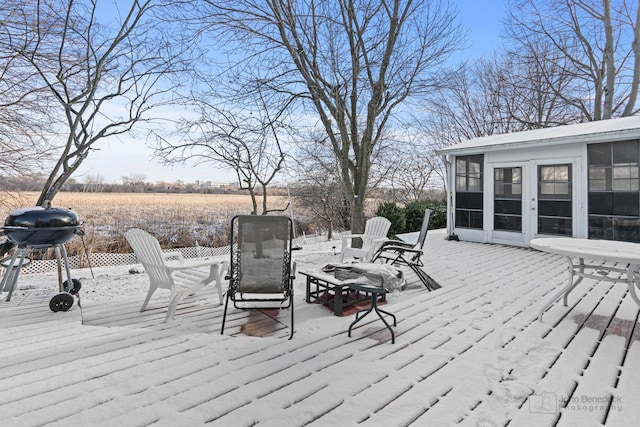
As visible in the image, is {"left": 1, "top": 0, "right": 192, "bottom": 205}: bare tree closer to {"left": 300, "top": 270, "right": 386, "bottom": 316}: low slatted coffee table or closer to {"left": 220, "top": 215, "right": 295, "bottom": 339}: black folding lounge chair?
{"left": 220, "top": 215, "right": 295, "bottom": 339}: black folding lounge chair

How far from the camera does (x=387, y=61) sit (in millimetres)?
7480

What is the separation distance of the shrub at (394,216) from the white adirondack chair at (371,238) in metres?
4.79

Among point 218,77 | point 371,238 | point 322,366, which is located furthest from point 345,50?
point 322,366

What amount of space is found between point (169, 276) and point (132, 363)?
1025mm

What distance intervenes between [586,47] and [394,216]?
11.8 meters

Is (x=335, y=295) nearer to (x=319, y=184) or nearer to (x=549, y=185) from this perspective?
(x=549, y=185)

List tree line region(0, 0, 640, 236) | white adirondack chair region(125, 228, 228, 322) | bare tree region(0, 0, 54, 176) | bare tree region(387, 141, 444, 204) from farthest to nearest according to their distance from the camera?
1. bare tree region(387, 141, 444, 204)
2. tree line region(0, 0, 640, 236)
3. bare tree region(0, 0, 54, 176)
4. white adirondack chair region(125, 228, 228, 322)

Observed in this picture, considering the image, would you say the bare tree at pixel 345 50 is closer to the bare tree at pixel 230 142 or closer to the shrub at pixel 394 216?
the bare tree at pixel 230 142

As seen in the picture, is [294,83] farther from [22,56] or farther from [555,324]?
[555,324]

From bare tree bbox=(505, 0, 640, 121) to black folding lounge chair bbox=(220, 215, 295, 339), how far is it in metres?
16.3

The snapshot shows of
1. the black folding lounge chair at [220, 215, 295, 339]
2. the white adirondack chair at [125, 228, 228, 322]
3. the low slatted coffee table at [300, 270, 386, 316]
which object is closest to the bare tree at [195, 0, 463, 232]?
the low slatted coffee table at [300, 270, 386, 316]

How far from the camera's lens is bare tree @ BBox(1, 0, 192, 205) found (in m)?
6.11

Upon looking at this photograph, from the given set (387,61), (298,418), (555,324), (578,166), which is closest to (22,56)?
(387,61)

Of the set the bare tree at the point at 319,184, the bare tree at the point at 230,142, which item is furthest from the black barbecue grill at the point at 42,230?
the bare tree at the point at 319,184
